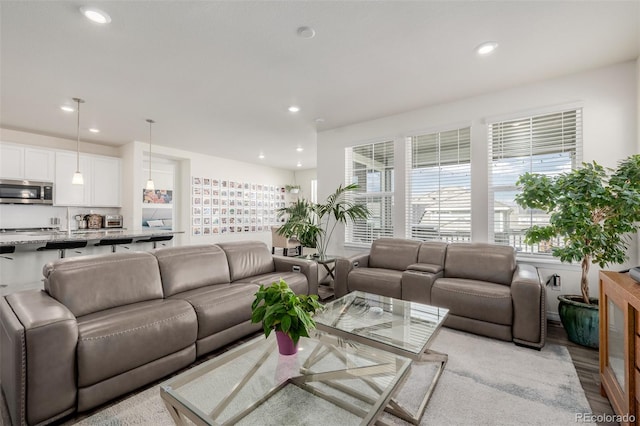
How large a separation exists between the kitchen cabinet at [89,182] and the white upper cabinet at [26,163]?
0.12m

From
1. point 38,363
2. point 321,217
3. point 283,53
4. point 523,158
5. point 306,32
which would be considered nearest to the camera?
point 38,363

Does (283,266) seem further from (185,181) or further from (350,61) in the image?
(185,181)

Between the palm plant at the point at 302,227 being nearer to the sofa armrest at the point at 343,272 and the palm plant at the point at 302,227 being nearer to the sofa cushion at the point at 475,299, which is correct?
the sofa armrest at the point at 343,272

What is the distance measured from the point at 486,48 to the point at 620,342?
236cm

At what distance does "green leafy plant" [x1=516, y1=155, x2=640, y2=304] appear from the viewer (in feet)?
7.42

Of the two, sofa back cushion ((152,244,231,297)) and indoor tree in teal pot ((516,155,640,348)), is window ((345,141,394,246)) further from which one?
sofa back cushion ((152,244,231,297))

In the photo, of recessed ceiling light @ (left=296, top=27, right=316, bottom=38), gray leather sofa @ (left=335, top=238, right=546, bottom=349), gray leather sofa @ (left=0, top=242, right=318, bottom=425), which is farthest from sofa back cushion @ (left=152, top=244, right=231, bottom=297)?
recessed ceiling light @ (left=296, top=27, right=316, bottom=38)

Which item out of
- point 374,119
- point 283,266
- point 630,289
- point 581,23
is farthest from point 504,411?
point 374,119

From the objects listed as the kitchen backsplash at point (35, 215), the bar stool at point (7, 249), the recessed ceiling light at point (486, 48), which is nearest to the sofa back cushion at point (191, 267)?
the bar stool at point (7, 249)

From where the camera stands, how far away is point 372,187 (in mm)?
4484

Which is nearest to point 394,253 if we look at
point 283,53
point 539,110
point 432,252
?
point 432,252

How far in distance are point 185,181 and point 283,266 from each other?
4191 millimetres

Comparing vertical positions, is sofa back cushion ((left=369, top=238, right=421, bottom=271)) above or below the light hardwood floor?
above

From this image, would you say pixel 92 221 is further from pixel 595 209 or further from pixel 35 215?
pixel 595 209
